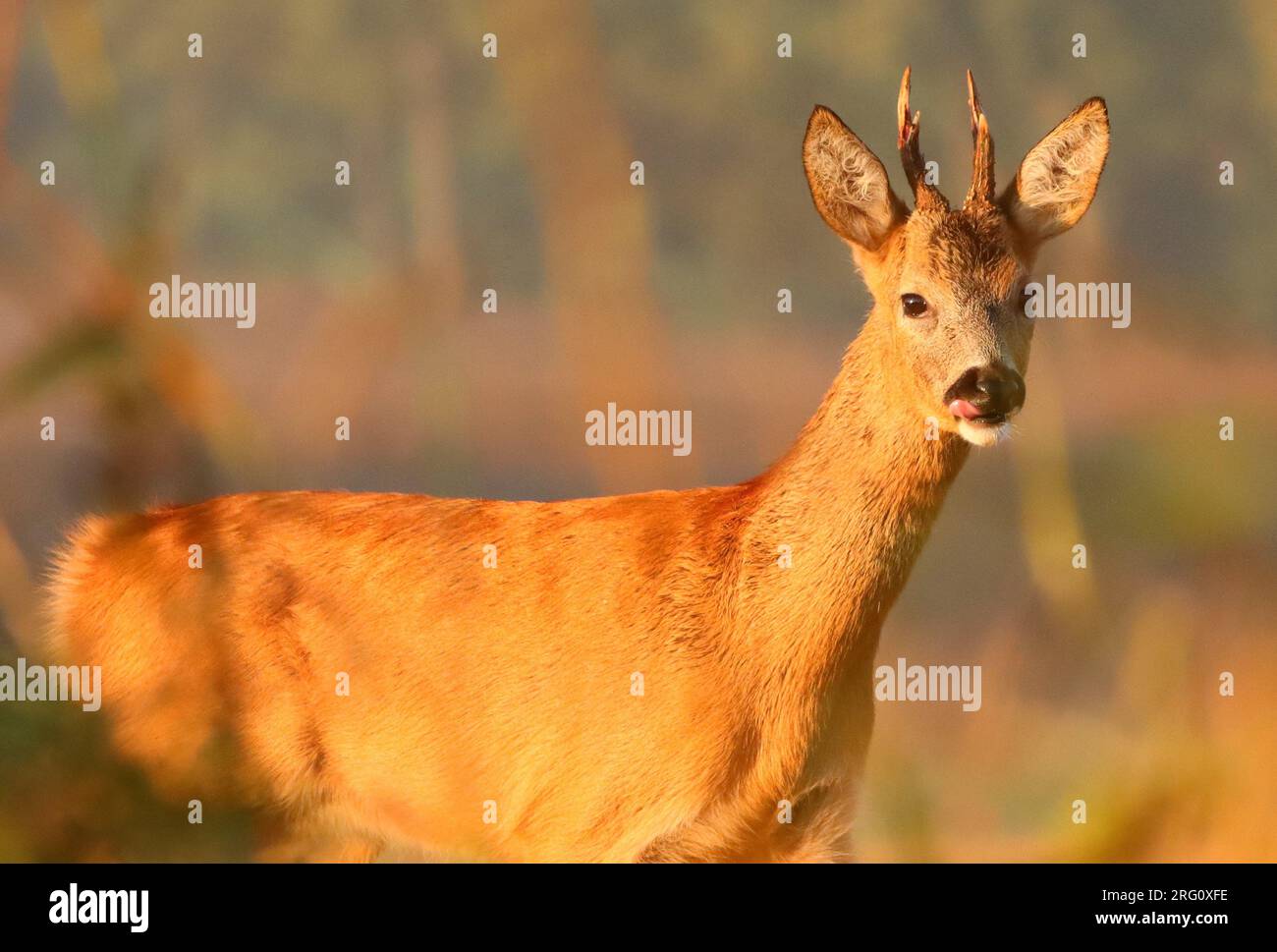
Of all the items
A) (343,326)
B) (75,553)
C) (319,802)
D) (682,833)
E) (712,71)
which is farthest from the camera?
(712,71)

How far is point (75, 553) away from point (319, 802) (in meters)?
1.71

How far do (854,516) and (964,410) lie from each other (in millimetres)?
702

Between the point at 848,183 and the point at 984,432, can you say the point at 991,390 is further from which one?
the point at 848,183

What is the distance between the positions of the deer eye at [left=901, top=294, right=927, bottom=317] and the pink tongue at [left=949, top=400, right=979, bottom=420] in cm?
47

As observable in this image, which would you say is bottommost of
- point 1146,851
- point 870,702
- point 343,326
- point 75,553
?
point 1146,851

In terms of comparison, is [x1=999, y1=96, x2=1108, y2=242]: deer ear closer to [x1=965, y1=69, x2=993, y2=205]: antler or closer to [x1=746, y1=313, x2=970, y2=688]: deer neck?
[x1=965, y1=69, x2=993, y2=205]: antler

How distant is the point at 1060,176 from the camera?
833 cm

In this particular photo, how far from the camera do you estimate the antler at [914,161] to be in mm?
8180

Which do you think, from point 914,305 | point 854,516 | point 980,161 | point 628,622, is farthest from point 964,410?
point 628,622

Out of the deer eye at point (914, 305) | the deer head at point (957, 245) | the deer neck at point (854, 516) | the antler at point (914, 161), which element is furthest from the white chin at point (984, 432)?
the antler at point (914, 161)

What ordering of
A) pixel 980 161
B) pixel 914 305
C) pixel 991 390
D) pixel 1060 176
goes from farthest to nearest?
→ pixel 1060 176
pixel 980 161
pixel 914 305
pixel 991 390

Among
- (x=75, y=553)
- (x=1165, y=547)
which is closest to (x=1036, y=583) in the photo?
(x=1165, y=547)
